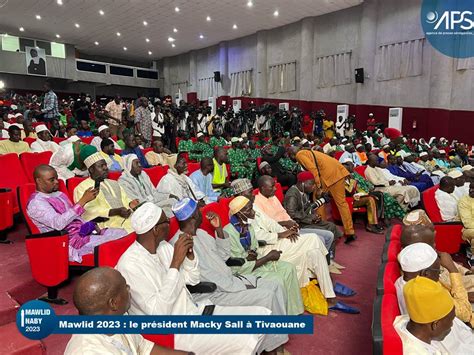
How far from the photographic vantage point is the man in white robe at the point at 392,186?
560cm

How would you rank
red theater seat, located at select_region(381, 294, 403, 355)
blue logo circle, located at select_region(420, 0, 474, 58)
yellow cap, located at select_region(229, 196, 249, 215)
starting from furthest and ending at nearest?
blue logo circle, located at select_region(420, 0, 474, 58)
yellow cap, located at select_region(229, 196, 249, 215)
red theater seat, located at select_region(381, 294, 403, 355)

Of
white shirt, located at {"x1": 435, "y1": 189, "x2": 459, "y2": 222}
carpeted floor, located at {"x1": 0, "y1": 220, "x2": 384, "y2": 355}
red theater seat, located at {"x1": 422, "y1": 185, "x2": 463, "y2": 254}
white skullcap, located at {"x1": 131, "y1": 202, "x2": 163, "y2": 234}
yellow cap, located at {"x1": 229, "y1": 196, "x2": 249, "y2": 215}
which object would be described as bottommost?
carpeted floor, located at {"x1": 0, "y1": 220, "x2": 384, "y2": 355}

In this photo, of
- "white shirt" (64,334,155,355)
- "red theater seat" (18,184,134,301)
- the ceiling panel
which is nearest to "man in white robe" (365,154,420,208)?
"red theater seat" (18,184,134,301)

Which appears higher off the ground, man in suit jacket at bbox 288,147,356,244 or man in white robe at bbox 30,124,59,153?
man in white robe at bbox 30,124,59,153

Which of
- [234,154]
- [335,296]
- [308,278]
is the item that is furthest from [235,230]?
[234,154]

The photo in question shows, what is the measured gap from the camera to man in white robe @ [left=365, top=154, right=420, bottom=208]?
5.60 m

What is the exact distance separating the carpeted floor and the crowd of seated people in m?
0.13

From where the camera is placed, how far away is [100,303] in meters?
1.30

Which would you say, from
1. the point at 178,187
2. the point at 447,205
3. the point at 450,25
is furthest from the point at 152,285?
the point at 450,25

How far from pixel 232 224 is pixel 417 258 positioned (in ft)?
4.51

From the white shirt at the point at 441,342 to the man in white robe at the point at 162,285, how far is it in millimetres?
719

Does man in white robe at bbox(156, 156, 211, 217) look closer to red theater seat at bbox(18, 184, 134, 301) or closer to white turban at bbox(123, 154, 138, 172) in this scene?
white turban at bbox(123, 154, 138, 172)

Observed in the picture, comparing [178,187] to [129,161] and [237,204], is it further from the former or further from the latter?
[237,204]

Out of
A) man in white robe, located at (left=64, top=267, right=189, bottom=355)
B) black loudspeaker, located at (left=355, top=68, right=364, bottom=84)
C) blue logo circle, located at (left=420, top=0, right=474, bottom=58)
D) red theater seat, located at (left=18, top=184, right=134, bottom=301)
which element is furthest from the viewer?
black loudspeaker, located at (left=355, top=68, right=364, bottom=84)
